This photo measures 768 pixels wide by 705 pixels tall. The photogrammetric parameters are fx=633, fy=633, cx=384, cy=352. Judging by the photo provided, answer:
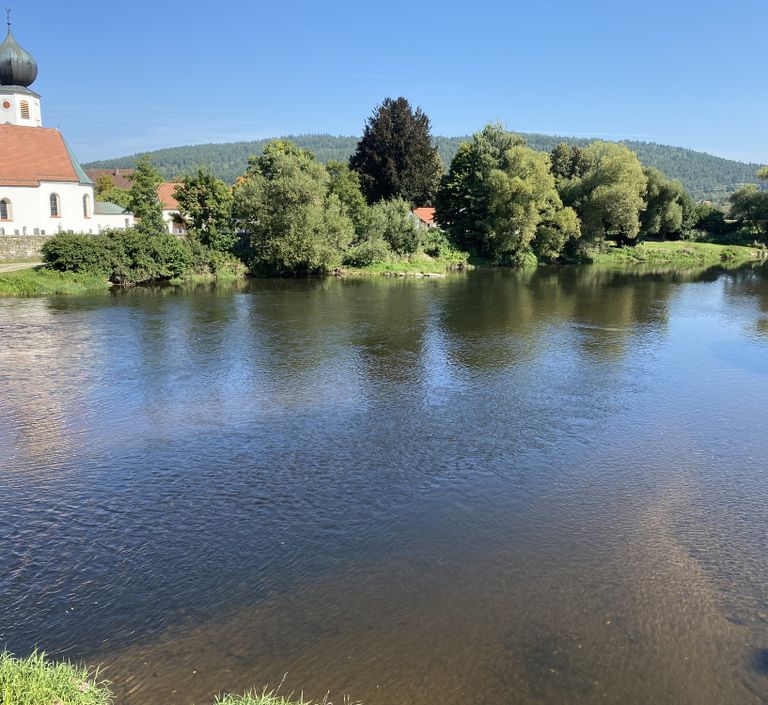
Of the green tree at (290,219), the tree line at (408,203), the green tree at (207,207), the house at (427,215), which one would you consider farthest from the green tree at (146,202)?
the house at (427,215)

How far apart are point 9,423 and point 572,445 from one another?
1385 cm

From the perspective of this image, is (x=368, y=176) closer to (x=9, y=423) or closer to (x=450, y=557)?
(x=9, y=423)

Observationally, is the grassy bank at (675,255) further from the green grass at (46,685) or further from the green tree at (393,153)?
the green grass at (46,685)

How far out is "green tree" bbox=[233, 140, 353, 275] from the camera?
45.9 metres

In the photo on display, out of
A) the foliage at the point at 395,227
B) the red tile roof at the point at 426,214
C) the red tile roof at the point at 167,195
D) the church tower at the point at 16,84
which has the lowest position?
the foliage at the point at 395,227

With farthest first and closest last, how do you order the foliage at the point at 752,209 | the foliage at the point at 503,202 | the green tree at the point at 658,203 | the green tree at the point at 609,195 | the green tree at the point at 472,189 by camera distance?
the foliage at the point at 752,209, the green tree at the point at 658,203, the green tree at the point at 609,195, the green tree at the point at 472,189, the foliage at the point at 503,202

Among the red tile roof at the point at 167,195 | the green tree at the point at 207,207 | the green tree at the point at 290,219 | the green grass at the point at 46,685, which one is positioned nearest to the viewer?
the green grass at the point at 46,685

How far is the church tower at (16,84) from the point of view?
2109 inches

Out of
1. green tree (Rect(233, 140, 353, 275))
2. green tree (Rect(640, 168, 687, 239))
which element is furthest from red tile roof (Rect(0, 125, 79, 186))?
green tree (Rect(640, 168, 687, 239))

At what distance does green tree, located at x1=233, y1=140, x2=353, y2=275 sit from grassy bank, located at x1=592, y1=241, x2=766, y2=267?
32.6 m

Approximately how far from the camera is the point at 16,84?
54781mm

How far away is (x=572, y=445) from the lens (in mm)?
14750

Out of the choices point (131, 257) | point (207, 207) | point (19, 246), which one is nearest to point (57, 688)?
point (131, 257)

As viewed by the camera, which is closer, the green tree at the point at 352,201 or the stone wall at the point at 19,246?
the stone wall at the point at 19,246
